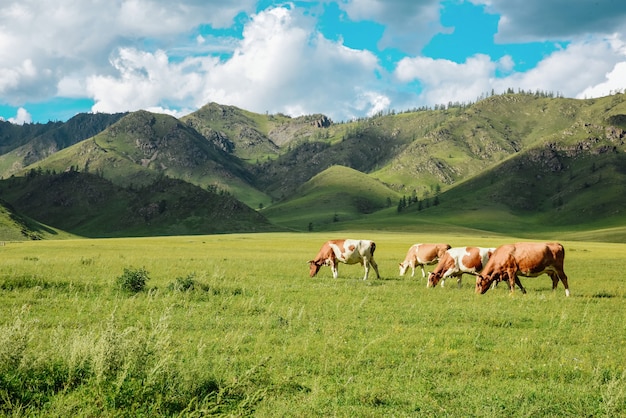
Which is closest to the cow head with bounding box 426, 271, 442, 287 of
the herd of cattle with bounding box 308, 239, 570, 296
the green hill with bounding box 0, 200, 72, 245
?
the herd of cattle with bounding box 308, 239, 570, 296

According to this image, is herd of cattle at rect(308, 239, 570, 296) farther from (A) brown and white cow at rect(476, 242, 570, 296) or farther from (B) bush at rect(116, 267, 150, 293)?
(B) bush at rect(116, 267, 150, 293)

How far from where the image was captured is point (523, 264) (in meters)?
26.2

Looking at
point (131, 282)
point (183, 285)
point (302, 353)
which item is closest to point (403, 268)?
point (183, 285)

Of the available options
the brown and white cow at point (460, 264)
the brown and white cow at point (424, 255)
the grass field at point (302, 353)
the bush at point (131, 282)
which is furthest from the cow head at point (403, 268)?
the bush at point (131, 282)

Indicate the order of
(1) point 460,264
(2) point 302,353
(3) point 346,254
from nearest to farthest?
1. (2) point 302,353
2. (1) point 460,264
3. (3) point 346,254

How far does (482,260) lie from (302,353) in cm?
1956

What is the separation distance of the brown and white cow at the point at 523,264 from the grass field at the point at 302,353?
193 cm

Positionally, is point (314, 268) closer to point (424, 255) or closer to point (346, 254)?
point (346, 254)

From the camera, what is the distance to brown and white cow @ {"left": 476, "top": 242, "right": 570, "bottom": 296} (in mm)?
26031

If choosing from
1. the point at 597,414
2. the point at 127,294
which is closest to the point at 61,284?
the point at 127,294

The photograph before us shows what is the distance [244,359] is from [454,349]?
615 centimetres

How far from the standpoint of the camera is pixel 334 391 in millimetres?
10422

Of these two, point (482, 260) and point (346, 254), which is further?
point (346, 254)

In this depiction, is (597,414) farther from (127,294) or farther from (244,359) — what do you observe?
(127,294)
